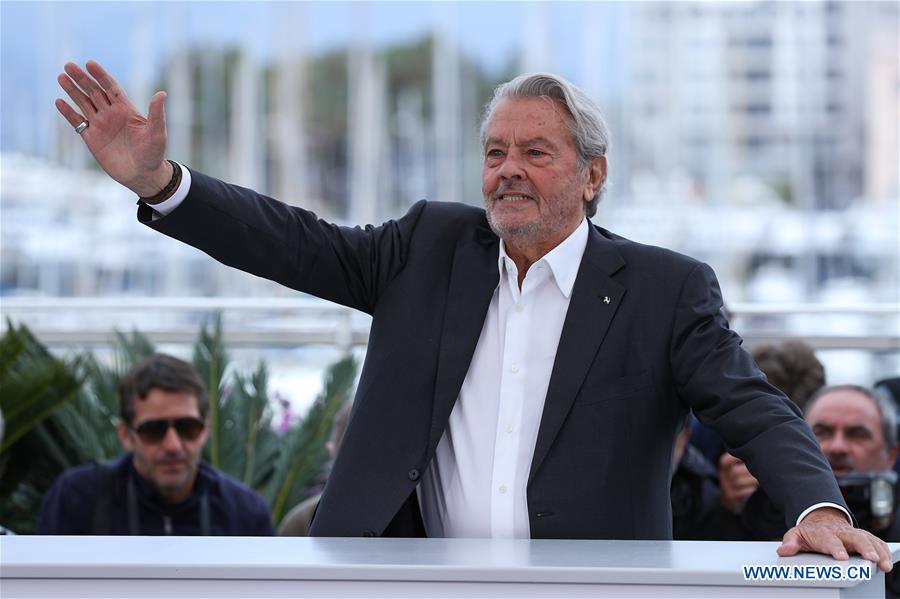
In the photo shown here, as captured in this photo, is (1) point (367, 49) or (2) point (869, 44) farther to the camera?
(2) point (869, 44)

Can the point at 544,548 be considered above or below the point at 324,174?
below

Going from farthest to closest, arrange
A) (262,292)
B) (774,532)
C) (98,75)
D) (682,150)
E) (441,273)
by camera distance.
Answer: (682,150)
(262,292)
(774,532)
(441,273)
(98,75)

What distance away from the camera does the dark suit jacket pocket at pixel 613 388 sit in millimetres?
2438

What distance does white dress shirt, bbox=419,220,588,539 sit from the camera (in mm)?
2438

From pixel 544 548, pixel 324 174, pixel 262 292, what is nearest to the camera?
pixel 544 548

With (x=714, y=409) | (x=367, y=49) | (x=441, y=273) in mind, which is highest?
(x=367, y=49)

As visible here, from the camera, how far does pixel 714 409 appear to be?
2.41m

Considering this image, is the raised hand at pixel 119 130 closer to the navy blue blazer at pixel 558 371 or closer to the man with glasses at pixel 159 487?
the navy blue blazer at pixel 558 371

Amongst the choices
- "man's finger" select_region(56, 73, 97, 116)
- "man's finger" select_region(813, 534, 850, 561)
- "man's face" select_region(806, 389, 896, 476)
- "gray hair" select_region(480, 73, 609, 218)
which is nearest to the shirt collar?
"gray hair" select_region(480, 73, 609, 218)

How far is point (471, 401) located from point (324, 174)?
1279 inches

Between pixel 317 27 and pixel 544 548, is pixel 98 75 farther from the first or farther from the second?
pixel 317 27

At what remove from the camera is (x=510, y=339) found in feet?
8.26

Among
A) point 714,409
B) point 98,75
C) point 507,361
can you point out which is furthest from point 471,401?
point 98,75

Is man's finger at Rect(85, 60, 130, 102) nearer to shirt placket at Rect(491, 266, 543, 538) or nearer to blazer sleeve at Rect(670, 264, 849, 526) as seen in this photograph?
shirt placket at Rect(491, 266, 543, 538)
